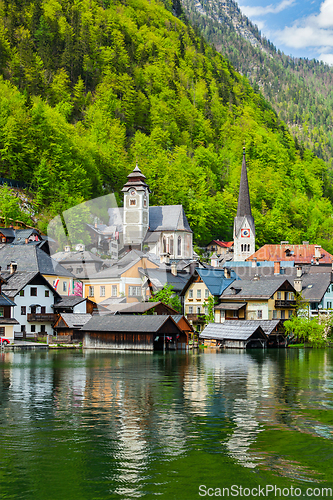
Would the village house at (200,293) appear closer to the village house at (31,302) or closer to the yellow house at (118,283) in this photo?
the yellow house at (118,283)

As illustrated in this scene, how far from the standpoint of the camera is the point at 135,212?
12019 cm

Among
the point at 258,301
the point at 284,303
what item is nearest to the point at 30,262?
the point at 258,301

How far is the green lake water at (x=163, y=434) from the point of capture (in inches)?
648

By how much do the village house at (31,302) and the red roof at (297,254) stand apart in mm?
50761

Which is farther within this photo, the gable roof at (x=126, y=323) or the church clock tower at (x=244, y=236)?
the church clock tower at (x=244, y=236)

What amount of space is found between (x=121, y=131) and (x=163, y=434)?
135548 mm

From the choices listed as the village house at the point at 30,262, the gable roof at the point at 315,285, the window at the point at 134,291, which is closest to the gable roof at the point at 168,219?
the window at the point at 134,291

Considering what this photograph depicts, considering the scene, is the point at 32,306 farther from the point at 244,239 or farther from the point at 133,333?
the point at 244,239

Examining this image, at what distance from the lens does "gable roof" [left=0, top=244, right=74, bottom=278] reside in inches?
3125

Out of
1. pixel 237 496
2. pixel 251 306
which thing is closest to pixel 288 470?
pixel 237 496

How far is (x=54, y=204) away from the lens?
4269 inches

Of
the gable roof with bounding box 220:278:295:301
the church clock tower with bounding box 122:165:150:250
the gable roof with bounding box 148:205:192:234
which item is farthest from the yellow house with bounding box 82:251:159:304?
the gable roof with bounding box 148:205:192:234

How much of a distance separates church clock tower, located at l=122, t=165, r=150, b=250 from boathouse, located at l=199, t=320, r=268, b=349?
4920 centimetres

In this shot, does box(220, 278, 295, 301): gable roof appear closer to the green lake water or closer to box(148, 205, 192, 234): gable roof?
the green lake water
